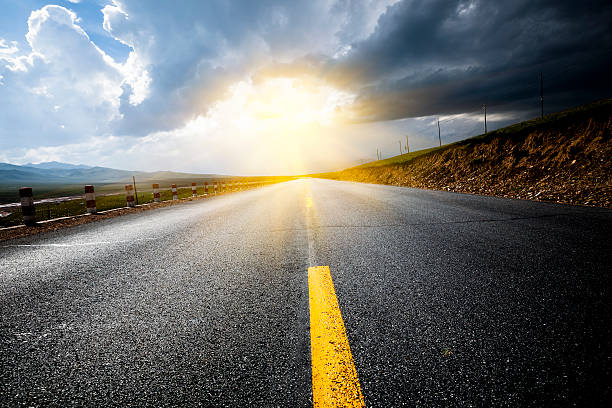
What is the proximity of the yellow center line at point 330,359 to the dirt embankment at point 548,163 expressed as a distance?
8170 millimetres

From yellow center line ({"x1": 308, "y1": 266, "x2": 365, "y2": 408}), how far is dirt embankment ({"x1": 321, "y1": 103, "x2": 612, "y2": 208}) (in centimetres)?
817

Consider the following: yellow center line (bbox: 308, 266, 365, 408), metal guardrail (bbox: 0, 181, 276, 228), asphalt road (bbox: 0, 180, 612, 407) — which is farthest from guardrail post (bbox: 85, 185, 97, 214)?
yellow center line (bbox: 308, 266, 365, 408)

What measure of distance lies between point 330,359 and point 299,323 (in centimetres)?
41

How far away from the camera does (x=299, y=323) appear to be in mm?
1684

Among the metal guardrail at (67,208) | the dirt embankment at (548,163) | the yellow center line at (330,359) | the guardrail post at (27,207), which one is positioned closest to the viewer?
the yellow center line at (330,359)

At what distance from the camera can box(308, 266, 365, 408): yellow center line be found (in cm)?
109

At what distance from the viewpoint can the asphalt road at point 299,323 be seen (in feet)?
3.77

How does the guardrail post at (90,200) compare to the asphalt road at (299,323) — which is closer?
the asphalt road at (299,323)

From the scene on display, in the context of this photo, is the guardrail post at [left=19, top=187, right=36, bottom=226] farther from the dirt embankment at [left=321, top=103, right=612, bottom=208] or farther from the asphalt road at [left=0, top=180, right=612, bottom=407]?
the dirt embankment at [left=321, top=103, right=612, bottom=208]

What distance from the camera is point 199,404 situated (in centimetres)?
109

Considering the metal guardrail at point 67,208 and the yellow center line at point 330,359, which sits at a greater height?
the metal guardrail at point 67,208

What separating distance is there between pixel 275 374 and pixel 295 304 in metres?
0.71

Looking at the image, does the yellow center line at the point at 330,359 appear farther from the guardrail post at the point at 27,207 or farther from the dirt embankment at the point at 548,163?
the dirt embankment at the point at 548,163

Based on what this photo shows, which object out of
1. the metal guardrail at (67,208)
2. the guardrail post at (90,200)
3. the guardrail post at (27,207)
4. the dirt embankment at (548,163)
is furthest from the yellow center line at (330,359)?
the guardrail post at (90,200)
